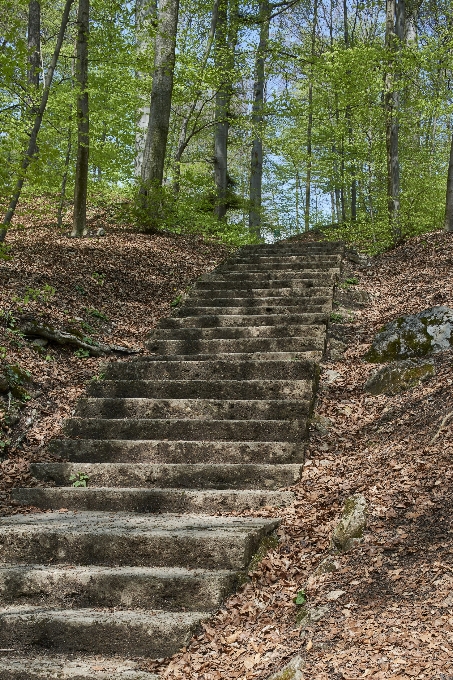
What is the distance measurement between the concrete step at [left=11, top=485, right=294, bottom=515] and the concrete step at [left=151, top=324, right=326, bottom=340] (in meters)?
3.12

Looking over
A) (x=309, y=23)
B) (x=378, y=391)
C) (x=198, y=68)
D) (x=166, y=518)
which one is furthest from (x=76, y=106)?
(x=309, y=23)

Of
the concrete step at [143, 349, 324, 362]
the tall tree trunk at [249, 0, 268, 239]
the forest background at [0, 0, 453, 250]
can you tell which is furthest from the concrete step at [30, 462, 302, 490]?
the tall tree trunk at [249, 0, 268, 239]

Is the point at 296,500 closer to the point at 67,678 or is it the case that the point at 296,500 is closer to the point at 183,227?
the point at 67,678

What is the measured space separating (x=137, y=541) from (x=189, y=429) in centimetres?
193

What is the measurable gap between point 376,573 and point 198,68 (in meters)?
12.8

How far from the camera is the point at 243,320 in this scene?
28.3ft

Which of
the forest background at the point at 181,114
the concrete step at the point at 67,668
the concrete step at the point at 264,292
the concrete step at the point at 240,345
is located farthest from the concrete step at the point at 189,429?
the forest background at the point at 181,114

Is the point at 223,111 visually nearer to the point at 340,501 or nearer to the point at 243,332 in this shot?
the point at 243,332

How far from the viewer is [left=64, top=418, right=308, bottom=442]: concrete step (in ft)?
19.4

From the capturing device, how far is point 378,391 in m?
6.67

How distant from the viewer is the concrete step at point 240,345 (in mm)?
7676

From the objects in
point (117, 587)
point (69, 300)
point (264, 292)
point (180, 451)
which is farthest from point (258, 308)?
point (117, 587)

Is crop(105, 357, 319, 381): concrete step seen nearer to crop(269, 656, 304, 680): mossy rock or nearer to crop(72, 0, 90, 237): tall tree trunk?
crop(269, 656, 304, 680): mossy rock

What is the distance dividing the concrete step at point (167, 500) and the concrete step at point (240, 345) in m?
2.77
